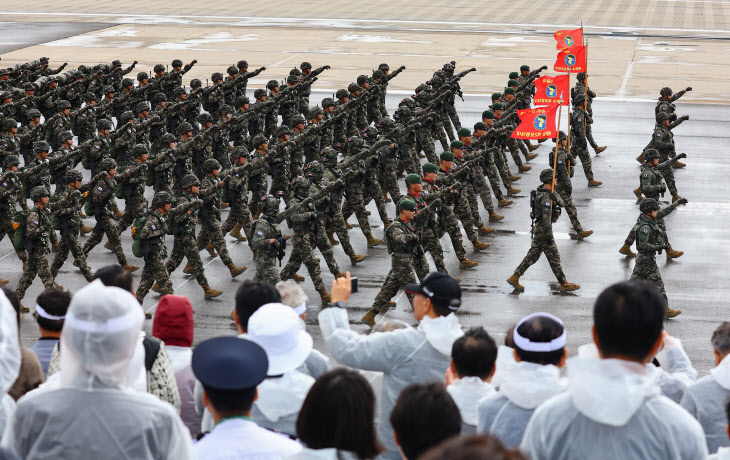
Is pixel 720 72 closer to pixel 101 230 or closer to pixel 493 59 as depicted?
pixel 493 59

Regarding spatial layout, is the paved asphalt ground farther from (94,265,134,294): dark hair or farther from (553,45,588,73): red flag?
(94,265,134,294): dark hair

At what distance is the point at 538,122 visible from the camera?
1549cm

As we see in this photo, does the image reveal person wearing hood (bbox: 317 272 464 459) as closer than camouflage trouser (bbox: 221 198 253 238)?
Yes

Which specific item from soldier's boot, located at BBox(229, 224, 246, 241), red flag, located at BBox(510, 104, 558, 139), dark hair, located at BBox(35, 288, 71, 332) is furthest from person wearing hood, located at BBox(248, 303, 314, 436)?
red flag, located at BBox(510, 104, 558, 139)

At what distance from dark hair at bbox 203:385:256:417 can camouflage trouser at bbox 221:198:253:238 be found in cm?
1032

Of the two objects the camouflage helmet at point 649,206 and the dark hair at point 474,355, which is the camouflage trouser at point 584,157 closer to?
the camouflage helmet at point 649,206

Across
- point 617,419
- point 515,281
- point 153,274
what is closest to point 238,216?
point 153,274

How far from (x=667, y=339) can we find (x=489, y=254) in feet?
30.0

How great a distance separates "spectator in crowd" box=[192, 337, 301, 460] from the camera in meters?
3.89

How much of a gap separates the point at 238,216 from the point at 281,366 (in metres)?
9.61

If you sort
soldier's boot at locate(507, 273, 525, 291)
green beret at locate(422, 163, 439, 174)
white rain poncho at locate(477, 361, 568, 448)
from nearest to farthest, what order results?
1. white rain poncho at locate(477, 361, 568, 448)
2. soldier's boot at locate(507, 273, 525, 291)
3. green beret at locate(422, 163, 439, 174)

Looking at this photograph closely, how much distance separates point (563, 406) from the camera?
3.42 m

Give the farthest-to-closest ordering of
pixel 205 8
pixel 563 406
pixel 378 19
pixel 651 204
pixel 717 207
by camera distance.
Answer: pixel 205 8 < pixel 378 19 < pixel 717 207 < pixel 651 204 < pixel 563 406

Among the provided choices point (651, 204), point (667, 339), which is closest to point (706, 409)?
point (667, 339)
